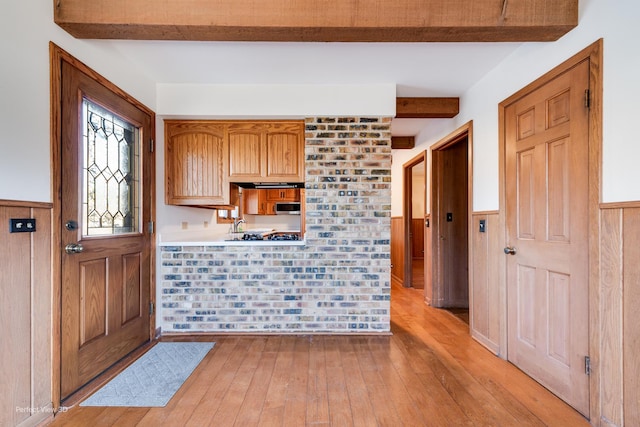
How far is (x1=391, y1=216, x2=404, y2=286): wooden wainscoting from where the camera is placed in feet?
16.6

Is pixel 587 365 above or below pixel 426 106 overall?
below

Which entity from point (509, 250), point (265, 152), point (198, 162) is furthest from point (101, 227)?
point (509, 250)

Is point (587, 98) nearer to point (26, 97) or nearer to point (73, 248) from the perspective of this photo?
point (26, 97)

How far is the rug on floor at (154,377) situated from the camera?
6.13 feet

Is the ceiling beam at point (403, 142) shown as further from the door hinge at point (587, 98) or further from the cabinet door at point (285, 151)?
the door hinge at point (587, 98)

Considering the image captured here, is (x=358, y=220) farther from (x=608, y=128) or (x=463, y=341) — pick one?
(x=608, y=128)

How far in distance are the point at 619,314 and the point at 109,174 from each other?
3301 mm

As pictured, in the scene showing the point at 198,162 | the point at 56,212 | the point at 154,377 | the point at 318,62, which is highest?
the point at 318,62

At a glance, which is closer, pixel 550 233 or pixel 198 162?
pixel 550 233

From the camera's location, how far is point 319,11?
174 cm

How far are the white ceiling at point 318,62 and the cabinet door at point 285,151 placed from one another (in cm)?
44

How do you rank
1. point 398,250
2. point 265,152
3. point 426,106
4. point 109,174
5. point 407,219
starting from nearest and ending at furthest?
1. point 109,174
2. point 265,152
3. point 426,106
4. point 407,219
5. point 398,250

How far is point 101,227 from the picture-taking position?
7.18 feet

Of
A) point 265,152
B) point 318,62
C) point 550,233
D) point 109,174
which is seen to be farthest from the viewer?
point 265,152
